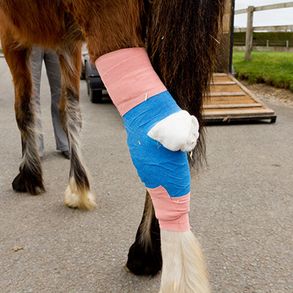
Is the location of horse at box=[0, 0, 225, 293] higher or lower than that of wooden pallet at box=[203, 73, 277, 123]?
higher

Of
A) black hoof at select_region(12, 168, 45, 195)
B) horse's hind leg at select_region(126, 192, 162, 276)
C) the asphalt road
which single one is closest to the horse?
horse's hind leg at select_region(126, 192, 162, 276)

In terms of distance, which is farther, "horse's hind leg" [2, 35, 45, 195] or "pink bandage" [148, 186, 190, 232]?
"horse's hind leg" [2, 35, 45, 195]

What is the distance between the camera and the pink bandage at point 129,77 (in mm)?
1164

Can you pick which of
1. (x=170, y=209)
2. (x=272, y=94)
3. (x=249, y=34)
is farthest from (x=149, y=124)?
(x=249, y=34)

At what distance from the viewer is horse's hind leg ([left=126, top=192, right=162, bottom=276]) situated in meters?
1.68

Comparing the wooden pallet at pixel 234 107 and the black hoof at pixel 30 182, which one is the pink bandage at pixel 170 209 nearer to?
the black hoof at pixel 30 182

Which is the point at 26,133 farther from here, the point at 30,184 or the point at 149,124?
the point at 149,124

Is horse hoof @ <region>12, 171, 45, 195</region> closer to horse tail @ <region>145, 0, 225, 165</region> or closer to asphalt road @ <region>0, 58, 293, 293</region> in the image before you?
asphalt road @ <region>0, 58, 293, 293</region>

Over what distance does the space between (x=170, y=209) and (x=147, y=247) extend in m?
0.59

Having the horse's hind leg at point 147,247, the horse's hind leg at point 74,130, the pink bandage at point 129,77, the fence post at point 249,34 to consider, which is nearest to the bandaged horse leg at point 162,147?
the pink bandage at point 129,77

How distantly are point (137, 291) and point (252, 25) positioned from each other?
1021 centimetres

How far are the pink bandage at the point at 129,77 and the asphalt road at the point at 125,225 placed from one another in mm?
561

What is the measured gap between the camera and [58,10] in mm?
1460

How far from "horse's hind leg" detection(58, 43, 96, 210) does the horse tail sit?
1.27 metres
